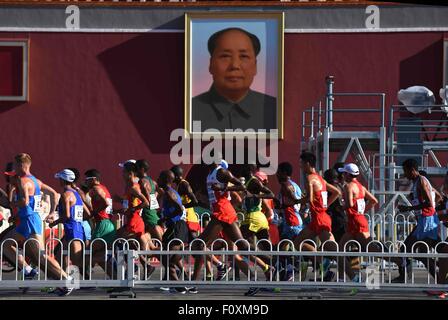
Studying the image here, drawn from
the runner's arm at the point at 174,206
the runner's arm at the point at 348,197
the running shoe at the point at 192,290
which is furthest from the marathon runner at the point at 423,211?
the runner's arm at the point at 174,206

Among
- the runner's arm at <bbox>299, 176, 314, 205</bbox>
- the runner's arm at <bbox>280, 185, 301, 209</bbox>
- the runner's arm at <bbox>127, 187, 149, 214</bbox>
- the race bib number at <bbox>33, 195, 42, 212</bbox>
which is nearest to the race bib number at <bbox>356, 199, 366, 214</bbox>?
the runner's arm at <bbox>299, 176, 314, 205</bbox>

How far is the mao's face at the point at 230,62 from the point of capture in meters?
27.2

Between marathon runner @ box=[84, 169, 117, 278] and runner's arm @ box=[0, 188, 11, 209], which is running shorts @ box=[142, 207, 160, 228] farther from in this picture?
runner's arm @ box=[0, 188, 11, 209]

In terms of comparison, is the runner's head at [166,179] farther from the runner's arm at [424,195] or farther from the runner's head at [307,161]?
the runner's arm at [424,195]

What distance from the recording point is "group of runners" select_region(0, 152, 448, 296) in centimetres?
1536

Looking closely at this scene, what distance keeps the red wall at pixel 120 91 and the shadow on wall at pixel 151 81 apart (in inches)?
0.9

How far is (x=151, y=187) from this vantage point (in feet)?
54.9

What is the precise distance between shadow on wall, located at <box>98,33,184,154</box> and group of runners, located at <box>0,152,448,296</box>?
33.9 feet

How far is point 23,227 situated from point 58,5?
41.6ft

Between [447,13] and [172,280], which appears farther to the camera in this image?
[447,13]

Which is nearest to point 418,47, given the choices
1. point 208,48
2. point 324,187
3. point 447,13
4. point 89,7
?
point 447,13

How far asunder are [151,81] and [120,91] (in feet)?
2.43

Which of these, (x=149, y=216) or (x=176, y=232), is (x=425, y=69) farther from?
(x=176, y=232)
